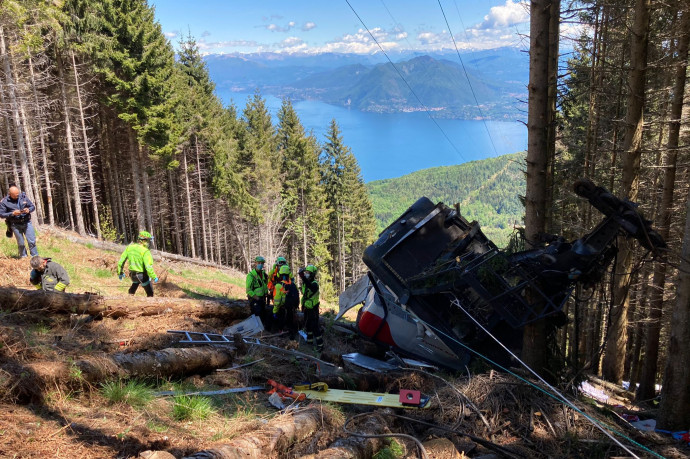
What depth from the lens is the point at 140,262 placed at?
9.57 meters

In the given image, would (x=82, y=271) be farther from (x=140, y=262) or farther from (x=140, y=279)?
(x=140, y=262)

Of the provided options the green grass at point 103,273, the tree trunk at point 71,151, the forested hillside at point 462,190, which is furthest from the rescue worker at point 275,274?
the forested hillside at point 462,190

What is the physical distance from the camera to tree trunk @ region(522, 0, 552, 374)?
239 inches

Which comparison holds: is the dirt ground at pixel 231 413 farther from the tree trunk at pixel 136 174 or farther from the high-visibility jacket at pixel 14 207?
the tree trunk at pixel 136 174

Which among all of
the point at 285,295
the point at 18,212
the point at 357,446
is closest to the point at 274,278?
the point at 285,295

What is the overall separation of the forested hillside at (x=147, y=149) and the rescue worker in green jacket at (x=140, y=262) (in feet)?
45.4

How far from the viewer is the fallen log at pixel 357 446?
13.1 ft

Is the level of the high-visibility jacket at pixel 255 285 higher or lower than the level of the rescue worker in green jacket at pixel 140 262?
lower

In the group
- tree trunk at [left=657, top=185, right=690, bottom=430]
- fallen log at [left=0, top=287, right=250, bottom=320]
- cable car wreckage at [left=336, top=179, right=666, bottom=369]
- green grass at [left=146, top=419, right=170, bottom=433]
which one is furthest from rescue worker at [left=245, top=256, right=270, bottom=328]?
tree trunk at [left=657, top=185, right=690, bottom=430]

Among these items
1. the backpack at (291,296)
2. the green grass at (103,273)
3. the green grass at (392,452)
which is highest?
the green grass at (392,452)

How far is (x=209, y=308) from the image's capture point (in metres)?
9.88

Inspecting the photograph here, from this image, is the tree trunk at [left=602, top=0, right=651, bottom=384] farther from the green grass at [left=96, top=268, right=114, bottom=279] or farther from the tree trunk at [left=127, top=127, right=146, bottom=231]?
the tree trunk at [left=127, top=127, right=146, bottom=231]

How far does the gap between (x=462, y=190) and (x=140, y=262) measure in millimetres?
128509

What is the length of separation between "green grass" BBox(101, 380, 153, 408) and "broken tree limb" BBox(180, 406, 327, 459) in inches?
59.7
